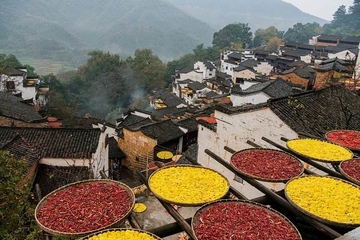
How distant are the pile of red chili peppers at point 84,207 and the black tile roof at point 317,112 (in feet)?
24.5

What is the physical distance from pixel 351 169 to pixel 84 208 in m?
5.03

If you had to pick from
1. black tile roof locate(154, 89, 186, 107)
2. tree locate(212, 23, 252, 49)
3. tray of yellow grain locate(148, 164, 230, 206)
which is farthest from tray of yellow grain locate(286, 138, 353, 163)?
tree locate(212, 23, 252, 49)

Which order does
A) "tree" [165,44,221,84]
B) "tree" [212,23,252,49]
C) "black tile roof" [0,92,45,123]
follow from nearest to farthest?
"black tile roof" [0,92,45,123] < "tree" [165,44,221,84] < "tree" [212,23,252,49]

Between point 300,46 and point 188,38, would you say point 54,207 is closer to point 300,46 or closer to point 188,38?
point 300,46

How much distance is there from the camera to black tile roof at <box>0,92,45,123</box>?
21.3 meters

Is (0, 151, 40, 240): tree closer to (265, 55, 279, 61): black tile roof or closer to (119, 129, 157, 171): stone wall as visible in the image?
(119, 129, 157, 171): stone wall

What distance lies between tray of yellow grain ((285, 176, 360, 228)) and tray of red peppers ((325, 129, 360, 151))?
2261 millimetres

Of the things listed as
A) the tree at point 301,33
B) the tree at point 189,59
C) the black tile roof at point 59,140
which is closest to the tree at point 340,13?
the tree at point 301,33

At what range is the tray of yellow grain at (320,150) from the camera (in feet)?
21.0

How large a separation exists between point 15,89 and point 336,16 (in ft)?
343

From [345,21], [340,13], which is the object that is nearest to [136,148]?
[345,21]

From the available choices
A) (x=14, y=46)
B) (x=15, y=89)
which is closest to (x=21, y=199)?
(x=15, y=89)

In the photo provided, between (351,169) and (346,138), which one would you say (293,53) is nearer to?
(346,138)

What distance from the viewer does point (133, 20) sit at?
154 meters
